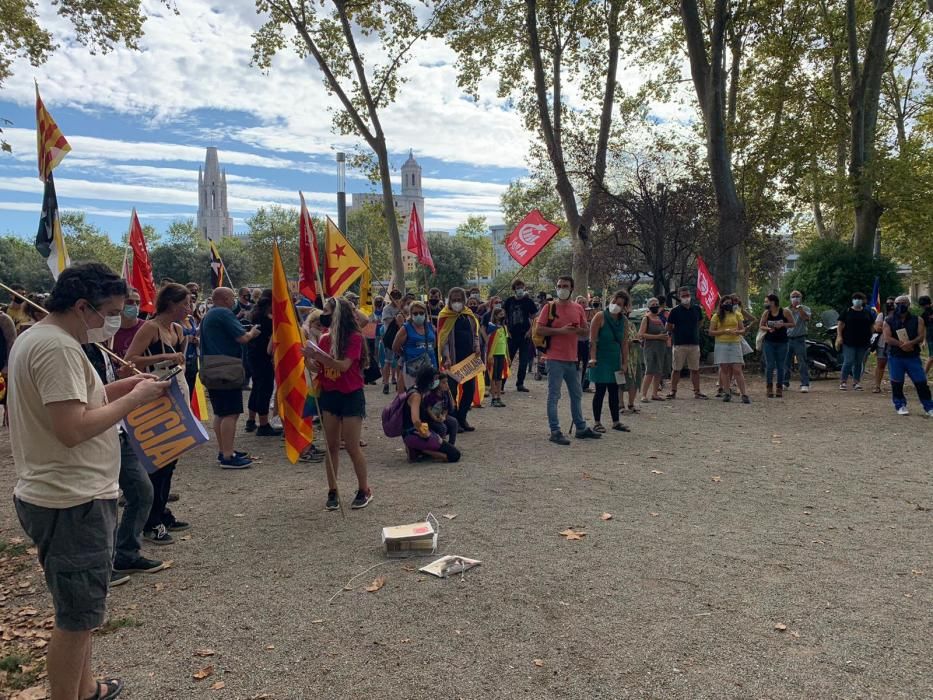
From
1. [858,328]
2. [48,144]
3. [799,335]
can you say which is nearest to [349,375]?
[48,144]

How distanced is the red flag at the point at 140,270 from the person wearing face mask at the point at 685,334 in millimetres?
8882

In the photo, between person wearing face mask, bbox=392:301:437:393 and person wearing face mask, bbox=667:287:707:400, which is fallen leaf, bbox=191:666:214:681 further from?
person wearing face mask, bbox=667:287:707:400

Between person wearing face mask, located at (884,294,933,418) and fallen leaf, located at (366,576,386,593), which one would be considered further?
person wearing face mask, located at (884,294,933,418)

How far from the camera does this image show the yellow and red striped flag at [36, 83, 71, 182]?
24.7ft

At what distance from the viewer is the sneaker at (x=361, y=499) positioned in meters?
6.04

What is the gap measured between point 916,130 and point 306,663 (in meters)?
34.4

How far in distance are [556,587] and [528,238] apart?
1066cm

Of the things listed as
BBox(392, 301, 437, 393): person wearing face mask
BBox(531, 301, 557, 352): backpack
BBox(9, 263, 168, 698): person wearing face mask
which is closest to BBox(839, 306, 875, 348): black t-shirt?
BBox(531, 301, 557, 352): backpack

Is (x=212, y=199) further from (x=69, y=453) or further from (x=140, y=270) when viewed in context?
(x=69, y=453)

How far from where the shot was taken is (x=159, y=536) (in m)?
5.26

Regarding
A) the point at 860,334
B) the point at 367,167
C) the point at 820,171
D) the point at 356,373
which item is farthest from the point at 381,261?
the point at 356,373

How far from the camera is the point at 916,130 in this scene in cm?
2900

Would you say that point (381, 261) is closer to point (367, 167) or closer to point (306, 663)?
point (367, 167)

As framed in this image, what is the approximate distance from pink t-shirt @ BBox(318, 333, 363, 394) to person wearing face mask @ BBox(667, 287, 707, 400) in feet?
25.6
